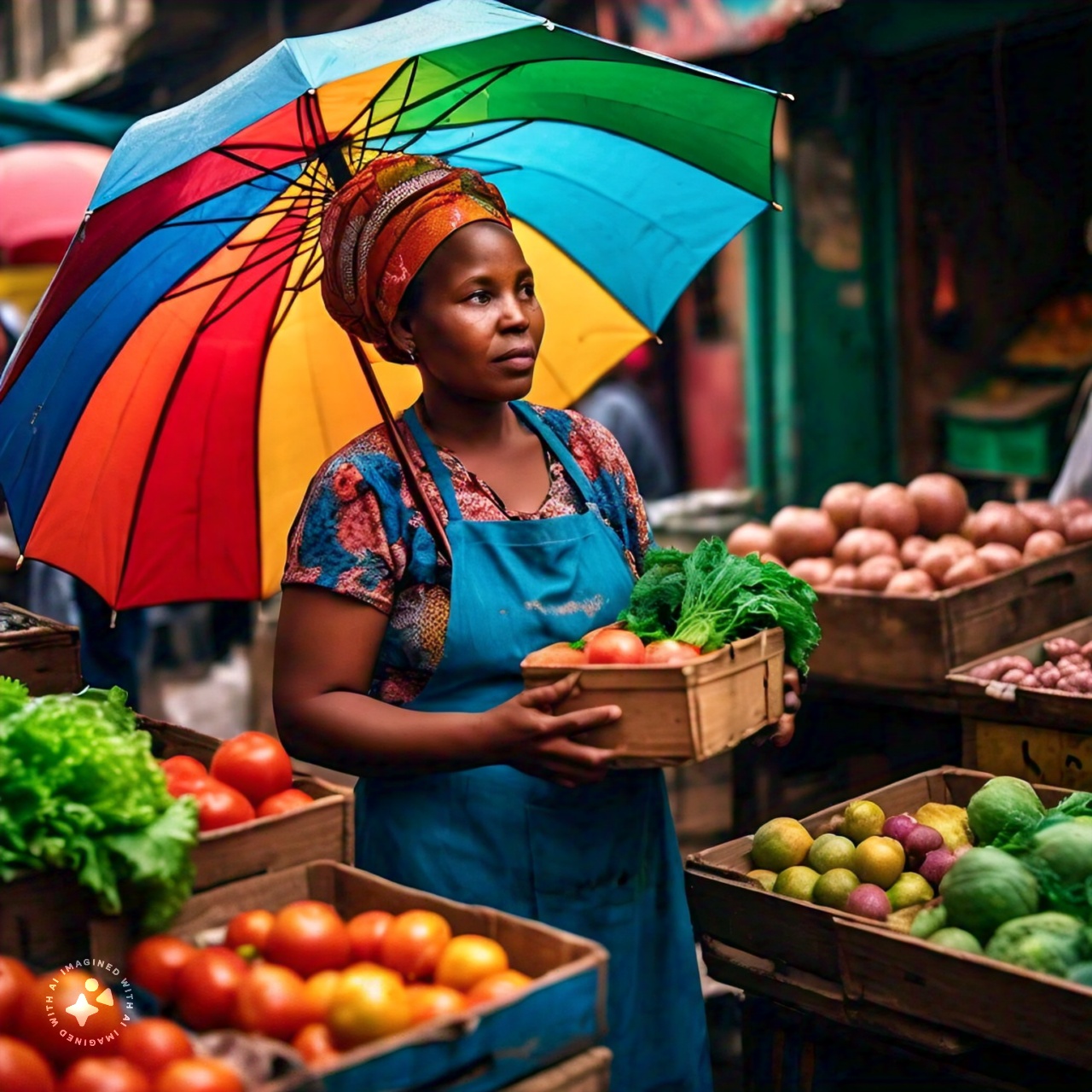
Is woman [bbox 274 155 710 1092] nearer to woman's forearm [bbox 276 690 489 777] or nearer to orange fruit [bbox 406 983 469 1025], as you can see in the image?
woman's forearm [bbox 276 690 489 777]

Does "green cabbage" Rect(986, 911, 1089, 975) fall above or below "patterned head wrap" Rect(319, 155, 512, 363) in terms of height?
below

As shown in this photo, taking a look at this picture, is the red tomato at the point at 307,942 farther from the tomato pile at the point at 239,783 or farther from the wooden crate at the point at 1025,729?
the wooden crate at the point at 1025,729

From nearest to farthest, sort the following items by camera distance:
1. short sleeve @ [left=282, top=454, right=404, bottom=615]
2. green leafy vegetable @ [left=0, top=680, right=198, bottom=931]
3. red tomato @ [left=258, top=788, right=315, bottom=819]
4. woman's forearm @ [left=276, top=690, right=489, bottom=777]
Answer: green leafy vegetable @ [left=0, top=680, right=198, bottom=931], red tomato @ [left=258, top=788, right=315, bottom=819], woman's forearm @ [left=276, top=690, right=489, bottom=777], short sleeve @ [left=282, top=454, right=404, bottom=615]

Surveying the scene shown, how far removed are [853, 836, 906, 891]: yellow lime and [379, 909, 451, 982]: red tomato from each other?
1429 millimetres

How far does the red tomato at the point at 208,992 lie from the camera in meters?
1.81

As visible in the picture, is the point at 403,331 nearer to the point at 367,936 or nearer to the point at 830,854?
the point at 367,936

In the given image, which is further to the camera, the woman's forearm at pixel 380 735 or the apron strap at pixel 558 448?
the apron strap at pixel 558 448

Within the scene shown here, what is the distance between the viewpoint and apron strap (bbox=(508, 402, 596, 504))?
115 inches

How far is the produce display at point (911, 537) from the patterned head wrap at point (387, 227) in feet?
6.98

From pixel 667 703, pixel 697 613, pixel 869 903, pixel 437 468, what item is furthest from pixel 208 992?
pixel 869 903

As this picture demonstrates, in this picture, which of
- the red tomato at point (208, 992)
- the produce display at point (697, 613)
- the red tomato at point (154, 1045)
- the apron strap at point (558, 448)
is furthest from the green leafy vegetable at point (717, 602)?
the red tomato at point (154, 1045)

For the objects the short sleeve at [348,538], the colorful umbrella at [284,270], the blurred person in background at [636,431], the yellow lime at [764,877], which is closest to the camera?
the short sleeve at [348,538]

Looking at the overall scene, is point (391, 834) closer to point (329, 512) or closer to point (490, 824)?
point (490, 824)

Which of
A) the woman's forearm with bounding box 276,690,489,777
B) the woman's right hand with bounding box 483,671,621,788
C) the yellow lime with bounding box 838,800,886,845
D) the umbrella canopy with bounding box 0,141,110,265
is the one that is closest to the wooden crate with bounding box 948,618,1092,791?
the yellow lime with bounding box 838,800,886,845
